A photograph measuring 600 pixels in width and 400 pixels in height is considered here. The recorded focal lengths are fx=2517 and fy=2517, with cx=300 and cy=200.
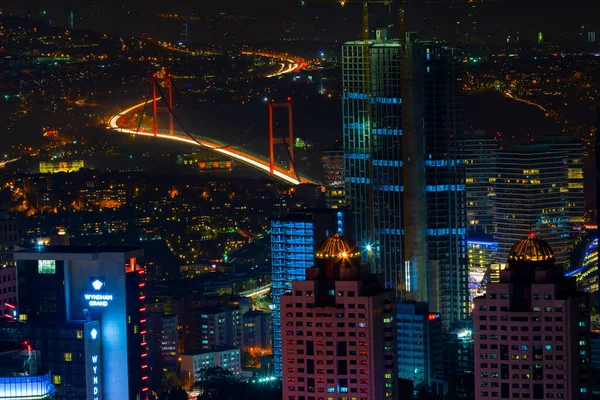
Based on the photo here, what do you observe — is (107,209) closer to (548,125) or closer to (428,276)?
(548,125)

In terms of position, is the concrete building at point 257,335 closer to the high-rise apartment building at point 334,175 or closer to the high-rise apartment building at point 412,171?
the high-rise apartment building at point 412,171

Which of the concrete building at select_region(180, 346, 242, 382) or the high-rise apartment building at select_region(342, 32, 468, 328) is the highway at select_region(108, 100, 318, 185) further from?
the concrete building at select_region(180, 346, 242, 382)

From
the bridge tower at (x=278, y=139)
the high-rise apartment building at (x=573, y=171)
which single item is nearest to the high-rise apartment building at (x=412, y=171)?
the high-rise apartment building at (x=573, y=171)

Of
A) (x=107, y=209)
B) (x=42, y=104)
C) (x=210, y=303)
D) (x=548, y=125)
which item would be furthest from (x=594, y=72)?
(x=42, y=104)

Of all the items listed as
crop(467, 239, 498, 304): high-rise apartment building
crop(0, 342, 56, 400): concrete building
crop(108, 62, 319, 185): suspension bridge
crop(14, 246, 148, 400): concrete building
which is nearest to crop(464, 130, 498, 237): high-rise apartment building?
crop(467, 239, 498, 304): high-rise apartment building

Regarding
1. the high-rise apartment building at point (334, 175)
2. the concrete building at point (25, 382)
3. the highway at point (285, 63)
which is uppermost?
the highway at point (285, 63)
